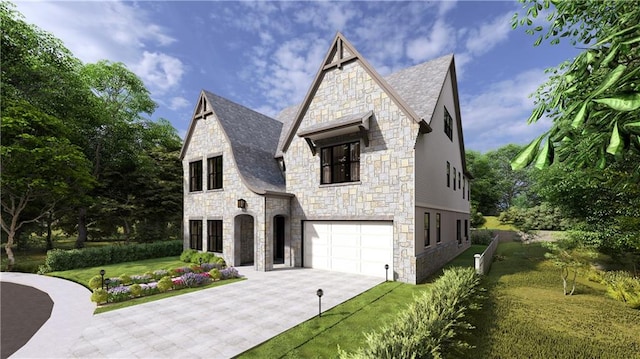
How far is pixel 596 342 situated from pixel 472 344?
338cm

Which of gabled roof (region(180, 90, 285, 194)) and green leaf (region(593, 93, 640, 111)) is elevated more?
gabled roof (region(180, 90, 285, 194))

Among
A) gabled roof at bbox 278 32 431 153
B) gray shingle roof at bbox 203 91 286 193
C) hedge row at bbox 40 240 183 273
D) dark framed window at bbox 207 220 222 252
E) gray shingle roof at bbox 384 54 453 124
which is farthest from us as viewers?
dark framed window at bbox 207 220 222 252

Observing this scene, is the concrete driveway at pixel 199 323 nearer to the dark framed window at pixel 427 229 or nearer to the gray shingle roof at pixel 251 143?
the dark framed window at pixel 427 229

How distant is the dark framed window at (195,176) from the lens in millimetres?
21422

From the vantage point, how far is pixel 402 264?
13305 millimetres

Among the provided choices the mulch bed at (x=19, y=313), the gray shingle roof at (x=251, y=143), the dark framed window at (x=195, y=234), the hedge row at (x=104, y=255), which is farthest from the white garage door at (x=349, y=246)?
the hedge row at (x=104, y=255)

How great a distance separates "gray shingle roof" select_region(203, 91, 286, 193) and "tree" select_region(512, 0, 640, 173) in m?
14.2

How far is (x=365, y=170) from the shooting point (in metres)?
14.7

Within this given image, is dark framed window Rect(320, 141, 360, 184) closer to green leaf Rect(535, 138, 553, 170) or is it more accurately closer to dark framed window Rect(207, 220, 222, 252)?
dark framed window Rect(207, 220, 222, 252)

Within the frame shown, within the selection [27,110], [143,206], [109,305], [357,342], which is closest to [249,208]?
[109,305]

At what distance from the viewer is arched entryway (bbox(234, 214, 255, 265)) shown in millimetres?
18042

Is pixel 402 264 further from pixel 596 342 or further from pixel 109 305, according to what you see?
pixel 109 305

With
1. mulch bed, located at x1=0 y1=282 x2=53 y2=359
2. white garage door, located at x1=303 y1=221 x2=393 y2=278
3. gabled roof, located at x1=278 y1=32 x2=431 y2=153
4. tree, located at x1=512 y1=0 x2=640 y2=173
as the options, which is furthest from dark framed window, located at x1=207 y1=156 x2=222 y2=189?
tree, located at x1=512 y1=0 x2=640 y2=173

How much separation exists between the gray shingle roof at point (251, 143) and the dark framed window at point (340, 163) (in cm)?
373
